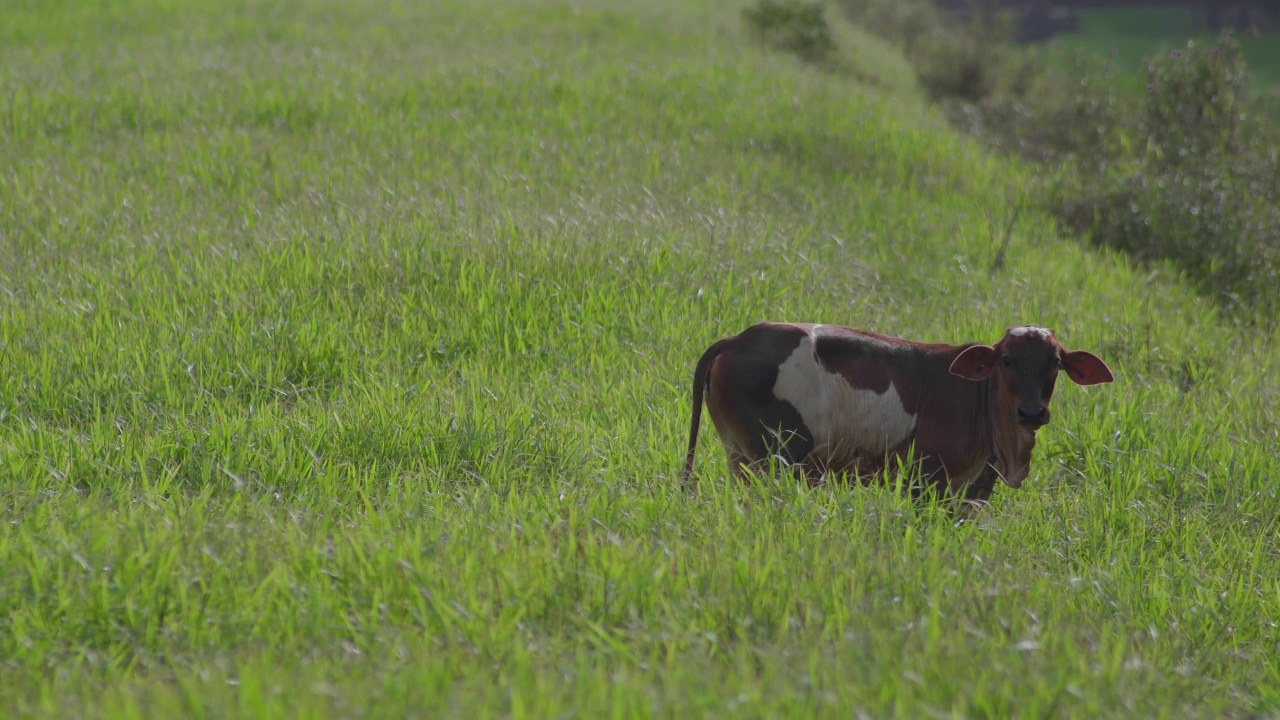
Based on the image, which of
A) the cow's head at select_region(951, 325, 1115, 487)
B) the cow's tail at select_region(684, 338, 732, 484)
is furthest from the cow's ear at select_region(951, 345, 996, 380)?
the cow's tail at select_region(684, 338, 732, 484)

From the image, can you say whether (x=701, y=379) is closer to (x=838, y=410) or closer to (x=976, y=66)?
(x=838, y=410)

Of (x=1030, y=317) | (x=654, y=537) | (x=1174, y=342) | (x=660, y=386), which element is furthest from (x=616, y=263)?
(x=1174, y=342)

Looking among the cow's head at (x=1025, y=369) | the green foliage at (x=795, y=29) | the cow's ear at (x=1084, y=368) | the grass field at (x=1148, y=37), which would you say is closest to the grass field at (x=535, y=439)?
the cow's head at (x=1025, y=369)

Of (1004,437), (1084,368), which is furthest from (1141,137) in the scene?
(1004,437)

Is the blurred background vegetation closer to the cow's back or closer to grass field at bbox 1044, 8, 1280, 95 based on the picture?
the cow's back

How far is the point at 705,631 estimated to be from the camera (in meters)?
3.12

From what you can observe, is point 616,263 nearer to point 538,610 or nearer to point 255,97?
point 538,610

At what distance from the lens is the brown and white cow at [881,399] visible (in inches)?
168

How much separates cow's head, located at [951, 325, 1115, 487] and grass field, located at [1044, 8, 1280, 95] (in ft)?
95.7

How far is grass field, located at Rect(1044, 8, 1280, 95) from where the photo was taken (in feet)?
108

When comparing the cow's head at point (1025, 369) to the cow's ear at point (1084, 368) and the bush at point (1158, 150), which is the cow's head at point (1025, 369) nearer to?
the cow's ear at point (1084, 368)

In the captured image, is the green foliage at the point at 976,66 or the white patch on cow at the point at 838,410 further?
the green foliage at the point at 976,66

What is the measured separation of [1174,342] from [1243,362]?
412 millimetres

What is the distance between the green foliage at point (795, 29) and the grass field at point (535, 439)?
24.4 ft
